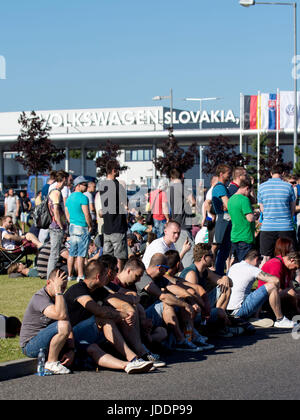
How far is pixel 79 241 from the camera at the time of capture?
13.3 meters

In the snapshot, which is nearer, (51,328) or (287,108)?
(51,328)

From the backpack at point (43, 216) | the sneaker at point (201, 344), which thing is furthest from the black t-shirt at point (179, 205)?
the sneaker at point (201, 344)

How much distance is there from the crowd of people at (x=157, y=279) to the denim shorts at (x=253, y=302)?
0.5 inches

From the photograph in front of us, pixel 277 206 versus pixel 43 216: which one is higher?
pixel 277 206

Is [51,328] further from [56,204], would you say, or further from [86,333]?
[56,204]

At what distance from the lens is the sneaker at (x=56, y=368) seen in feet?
23.7

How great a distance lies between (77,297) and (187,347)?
5.39 ft

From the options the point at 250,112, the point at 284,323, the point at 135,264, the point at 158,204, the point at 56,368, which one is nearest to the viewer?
the point at 56,368

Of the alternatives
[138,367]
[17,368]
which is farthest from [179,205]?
[17,368]

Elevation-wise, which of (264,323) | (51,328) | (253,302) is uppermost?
(51,328)

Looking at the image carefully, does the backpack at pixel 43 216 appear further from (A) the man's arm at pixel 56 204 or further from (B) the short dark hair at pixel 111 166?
(B) the short dark hair at pixel 111 166

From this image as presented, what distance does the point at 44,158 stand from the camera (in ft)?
135

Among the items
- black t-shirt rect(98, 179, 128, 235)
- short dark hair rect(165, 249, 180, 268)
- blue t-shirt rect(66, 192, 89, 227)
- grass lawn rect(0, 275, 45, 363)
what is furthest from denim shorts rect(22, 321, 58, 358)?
blue t-shirt rect(66, 192, 89, 227)

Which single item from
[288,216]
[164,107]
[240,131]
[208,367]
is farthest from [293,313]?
[164,107]
